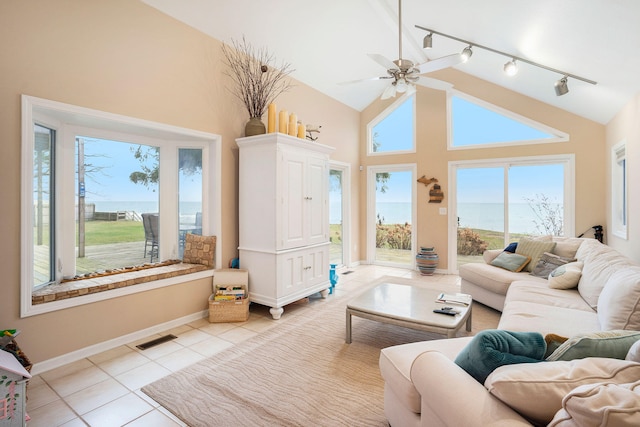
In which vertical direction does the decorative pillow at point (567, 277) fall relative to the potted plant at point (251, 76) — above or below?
below

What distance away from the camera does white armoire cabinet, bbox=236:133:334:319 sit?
358 centimetres

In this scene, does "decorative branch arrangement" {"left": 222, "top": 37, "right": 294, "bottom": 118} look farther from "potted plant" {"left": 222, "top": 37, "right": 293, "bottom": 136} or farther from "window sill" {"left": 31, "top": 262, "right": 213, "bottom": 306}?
"window sill" {"left": 31, "top": 262, "right": 213, "bottom": 306}

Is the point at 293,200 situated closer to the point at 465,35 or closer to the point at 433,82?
the point at 433,82

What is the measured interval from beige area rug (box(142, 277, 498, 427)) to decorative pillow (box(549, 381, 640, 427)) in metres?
1.29

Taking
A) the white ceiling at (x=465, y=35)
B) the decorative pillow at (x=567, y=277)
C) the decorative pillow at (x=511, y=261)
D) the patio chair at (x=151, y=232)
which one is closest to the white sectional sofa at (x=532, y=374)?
the decorative pillow at (x=567, y=277)

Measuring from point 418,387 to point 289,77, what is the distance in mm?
4389

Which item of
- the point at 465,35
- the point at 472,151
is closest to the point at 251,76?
the point at 465,35

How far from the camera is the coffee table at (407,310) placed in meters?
2.44

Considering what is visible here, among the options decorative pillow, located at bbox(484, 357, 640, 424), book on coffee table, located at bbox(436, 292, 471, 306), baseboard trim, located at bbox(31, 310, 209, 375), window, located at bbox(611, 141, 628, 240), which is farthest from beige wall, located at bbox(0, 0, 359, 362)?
window, located at bbox(611, 141, 628, 240)

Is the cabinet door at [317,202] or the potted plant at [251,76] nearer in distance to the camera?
the potted plant at [251,76]

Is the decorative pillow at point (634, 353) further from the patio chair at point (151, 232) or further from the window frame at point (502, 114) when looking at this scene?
the window frame at point (502, 114)

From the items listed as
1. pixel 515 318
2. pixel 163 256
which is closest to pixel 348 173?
pixel 163 256

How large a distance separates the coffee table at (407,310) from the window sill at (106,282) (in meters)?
1.90

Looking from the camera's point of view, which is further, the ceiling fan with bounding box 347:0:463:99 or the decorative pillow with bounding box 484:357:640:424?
the ceiling fan with bounding box 347:0:463:99
